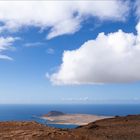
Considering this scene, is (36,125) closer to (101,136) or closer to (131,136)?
(101,136)

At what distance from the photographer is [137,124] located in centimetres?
5912

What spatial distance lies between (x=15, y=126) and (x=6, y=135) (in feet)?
24.9

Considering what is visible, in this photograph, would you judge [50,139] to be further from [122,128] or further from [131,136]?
[122,128]

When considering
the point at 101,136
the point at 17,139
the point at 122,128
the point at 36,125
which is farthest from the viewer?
the point at 122,128

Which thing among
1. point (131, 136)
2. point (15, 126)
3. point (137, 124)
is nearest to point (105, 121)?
point (137, 124)

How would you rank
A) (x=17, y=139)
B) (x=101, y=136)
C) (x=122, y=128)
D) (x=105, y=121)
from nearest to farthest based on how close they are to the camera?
1. (x=17, y=139)
2. (x=101, y=136)
3. (x=122, y=128)
4. (x=105, y=121)

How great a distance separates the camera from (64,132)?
1727 inches

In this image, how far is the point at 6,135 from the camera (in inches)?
1706

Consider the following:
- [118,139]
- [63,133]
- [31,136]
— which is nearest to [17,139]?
[31,136]

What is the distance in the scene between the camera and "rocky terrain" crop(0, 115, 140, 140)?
42.2 meters

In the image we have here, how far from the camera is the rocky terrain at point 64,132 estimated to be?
42156 mm

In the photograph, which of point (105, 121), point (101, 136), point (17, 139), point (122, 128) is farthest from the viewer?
point (105, 121)

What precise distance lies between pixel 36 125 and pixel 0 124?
6.25 meters

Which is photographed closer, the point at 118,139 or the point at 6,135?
the point at 6,135
